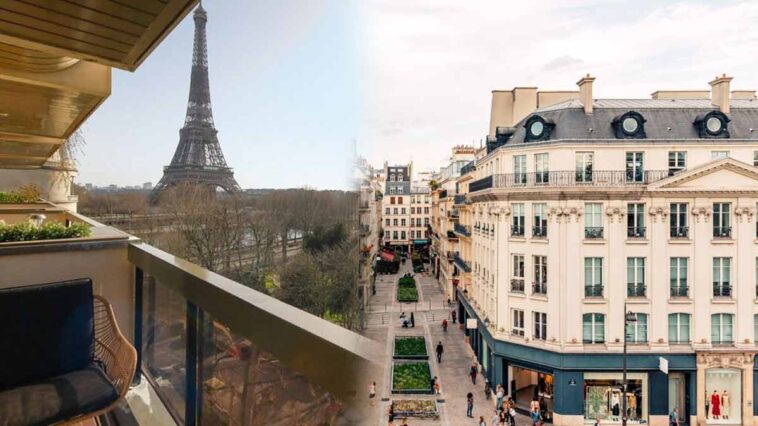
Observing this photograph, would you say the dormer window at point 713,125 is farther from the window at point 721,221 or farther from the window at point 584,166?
the window at point 584,166

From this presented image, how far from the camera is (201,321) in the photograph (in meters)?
1.01

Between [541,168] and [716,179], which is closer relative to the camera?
[716,179]

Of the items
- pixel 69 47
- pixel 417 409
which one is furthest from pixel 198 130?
pixel 69 47

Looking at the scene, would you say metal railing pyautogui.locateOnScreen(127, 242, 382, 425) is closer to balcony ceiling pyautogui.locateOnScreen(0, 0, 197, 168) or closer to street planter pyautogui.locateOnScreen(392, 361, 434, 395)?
balcony ceiling pyautogui.locateOnScreen(0, 0, 197, 168)

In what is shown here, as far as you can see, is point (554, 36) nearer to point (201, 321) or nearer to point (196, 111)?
point (196, 111)

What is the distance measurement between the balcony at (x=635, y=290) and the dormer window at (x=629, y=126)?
9.49 ft

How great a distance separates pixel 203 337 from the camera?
1.04 meters

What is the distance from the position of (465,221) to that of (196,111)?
8.16m

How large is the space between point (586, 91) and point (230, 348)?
10.1 meters

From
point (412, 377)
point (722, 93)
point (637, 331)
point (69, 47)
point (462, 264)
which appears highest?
point (722, 93)

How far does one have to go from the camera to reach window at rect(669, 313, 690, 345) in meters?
8.34

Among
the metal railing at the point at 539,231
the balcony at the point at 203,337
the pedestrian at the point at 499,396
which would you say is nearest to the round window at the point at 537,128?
the metal railing at the point at 539,231

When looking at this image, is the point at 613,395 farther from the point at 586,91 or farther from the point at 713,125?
the point at 586,91

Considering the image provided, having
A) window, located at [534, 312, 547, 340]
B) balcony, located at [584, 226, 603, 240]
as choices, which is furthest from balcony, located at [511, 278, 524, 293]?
balcony, located at [584, 226, 603, 240]
